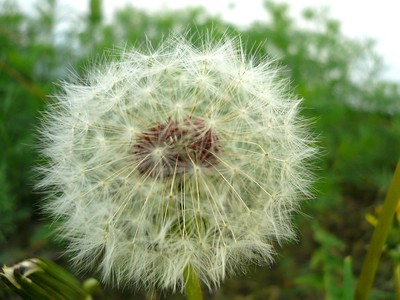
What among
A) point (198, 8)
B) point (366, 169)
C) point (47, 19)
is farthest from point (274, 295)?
point (47, 19)

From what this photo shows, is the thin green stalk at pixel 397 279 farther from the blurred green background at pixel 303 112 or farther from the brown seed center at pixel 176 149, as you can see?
the brown seed center at pixel 176 149

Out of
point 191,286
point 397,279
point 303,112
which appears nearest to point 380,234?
point 397,279

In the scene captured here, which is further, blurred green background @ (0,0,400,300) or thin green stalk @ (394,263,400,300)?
blurred green background @ (0,0,400,300)

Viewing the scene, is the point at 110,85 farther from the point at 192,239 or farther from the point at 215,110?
the point at 192,239

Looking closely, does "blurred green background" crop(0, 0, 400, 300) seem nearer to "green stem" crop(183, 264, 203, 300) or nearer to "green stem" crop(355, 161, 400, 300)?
"green stem" crop(355, 161, 400, 300)

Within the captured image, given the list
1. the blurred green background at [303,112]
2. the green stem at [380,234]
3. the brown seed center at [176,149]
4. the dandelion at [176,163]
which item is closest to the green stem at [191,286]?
the dandelion at [176,163]

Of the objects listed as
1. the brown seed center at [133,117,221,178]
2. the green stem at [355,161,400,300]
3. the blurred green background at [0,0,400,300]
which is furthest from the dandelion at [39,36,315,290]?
the blurred green background at [0,0,400,300]
